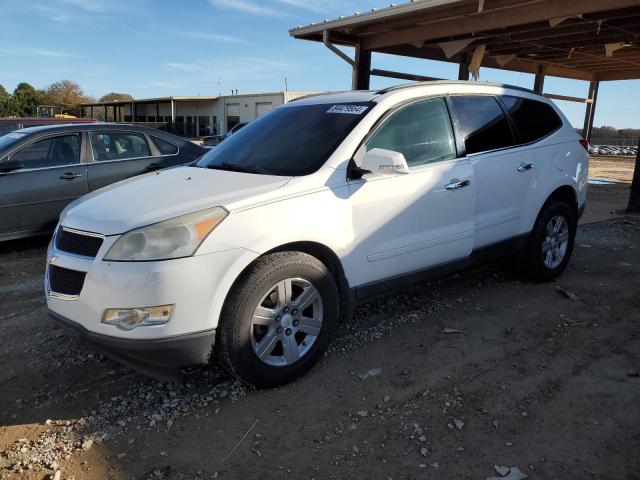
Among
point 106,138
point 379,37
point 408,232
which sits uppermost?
point 379,37

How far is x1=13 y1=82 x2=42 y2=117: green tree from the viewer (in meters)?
60.6

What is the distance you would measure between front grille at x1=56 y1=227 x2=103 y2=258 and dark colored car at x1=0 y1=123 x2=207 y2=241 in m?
3.49

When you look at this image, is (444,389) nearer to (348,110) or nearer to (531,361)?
(531,361)

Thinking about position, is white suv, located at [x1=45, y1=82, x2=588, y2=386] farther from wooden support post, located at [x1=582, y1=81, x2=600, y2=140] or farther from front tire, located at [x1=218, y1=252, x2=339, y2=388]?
wooden support post, located at [x1=582, y1=81, x2=600, y2=140]

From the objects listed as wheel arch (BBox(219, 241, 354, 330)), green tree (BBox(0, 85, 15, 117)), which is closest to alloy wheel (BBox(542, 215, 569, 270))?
wheel arch (BBox(219, 241, 354, 330))

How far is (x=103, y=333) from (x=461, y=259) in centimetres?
269

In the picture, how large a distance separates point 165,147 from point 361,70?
5309 mm

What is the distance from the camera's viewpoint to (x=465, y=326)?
4176 millimetres

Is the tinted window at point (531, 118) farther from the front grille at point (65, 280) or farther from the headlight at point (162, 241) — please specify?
the front grille at point (65, 280)

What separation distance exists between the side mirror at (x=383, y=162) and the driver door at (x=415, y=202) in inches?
5.6

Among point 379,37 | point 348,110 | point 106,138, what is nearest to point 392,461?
point 348,110

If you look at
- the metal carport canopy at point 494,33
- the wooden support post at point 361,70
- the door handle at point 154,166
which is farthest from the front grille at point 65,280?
the wooden support post at point 361,70

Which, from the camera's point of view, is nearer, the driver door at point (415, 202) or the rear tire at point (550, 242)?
the driver door at point (415, 202)

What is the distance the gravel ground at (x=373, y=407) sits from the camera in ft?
8.45
